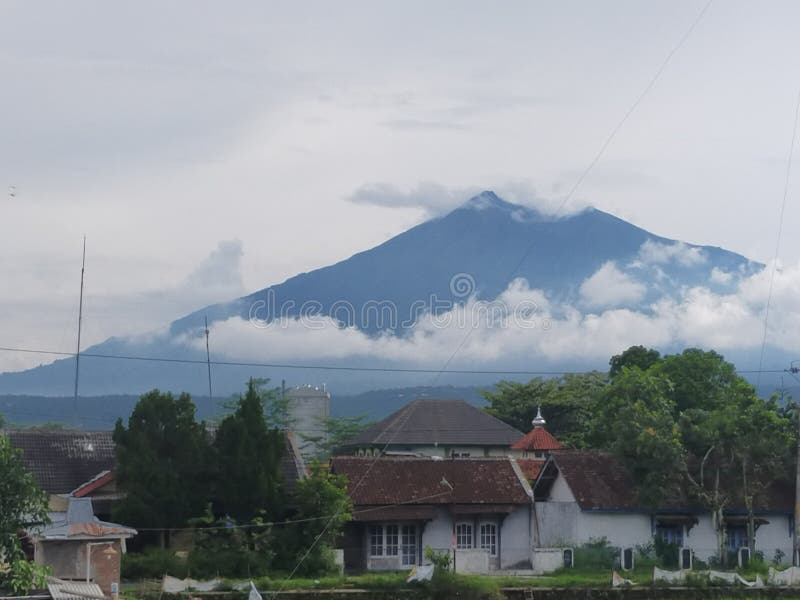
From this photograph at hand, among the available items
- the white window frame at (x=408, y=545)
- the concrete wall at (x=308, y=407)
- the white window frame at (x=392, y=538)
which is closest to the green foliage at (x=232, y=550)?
the white window frame at (x=392, y=538)

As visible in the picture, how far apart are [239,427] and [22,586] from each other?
1093 cm

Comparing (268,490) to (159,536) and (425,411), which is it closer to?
(159,536)

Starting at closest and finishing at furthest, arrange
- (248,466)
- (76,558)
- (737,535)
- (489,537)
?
(76,558) → (248,466) → (489,537) → (737,535)

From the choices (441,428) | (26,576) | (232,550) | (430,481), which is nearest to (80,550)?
(232,550)

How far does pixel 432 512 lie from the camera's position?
3409 cm

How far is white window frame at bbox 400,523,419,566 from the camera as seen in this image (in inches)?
1337

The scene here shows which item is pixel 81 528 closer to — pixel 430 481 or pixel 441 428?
pixel 430 481

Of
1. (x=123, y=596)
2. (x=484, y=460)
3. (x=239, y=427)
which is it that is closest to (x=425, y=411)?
(x=484, y=460)

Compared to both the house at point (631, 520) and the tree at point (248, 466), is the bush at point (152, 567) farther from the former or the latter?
the house at point (631, 520)

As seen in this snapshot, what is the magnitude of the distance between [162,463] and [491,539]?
377 inches

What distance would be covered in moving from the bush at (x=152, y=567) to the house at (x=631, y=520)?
10.6 m

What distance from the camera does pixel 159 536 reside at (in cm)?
3144

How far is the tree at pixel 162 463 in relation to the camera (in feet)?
102

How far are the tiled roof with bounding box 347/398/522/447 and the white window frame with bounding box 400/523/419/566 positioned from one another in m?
20.2
